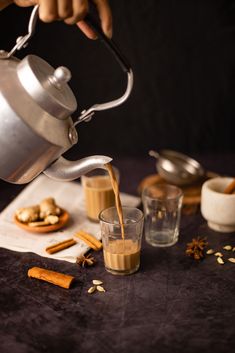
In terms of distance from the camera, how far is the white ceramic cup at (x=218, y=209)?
1514 mm

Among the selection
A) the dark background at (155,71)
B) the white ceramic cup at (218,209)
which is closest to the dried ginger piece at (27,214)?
the white ceramic cup at (218,209)

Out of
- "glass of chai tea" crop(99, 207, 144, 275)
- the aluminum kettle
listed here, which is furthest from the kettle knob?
"glass of chai tea" crop(99, 207, 144, 275)

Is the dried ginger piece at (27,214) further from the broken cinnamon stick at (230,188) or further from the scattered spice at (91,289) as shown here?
the broken cinnamon stick at (230,188)

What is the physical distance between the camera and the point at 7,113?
1.09 metres

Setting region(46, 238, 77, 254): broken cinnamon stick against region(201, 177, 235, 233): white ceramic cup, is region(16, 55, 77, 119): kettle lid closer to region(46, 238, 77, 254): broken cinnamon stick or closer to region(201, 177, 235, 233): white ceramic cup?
region(46, 238, 77, 254): broken cinnamon stick

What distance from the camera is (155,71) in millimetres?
2117

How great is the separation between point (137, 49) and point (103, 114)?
0.27 m

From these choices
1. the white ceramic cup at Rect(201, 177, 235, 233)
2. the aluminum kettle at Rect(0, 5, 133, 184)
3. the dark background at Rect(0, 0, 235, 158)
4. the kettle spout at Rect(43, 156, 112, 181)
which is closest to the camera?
the aluminum kettle at Rect(0, 5, 133, 184)

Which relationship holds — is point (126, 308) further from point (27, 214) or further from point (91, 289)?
point (27, 214)

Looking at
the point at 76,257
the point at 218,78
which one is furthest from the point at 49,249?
the point at 218,78

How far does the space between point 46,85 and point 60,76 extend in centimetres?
3

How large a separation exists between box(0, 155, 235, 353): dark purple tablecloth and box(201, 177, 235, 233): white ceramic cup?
7 centimetres

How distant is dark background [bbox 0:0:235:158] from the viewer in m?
2.02

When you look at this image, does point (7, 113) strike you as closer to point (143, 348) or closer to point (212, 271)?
point (143, 348)
